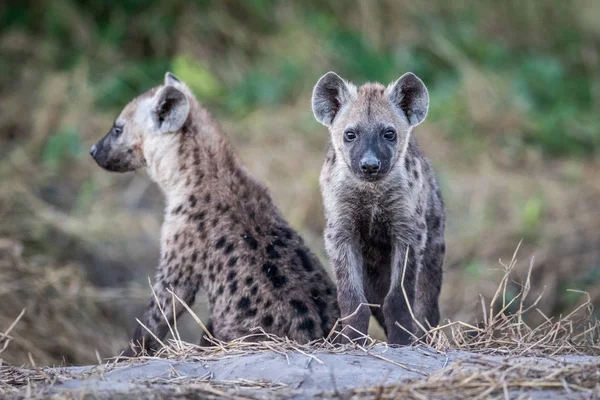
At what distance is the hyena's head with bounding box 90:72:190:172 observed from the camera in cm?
579

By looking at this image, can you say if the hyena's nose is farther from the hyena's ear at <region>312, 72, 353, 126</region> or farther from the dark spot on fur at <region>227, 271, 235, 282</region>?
the dark spot on fur at <region>227, 271, 235, 282</region>

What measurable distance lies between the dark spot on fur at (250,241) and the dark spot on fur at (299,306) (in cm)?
38

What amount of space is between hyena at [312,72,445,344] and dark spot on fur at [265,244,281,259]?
0.89 feet

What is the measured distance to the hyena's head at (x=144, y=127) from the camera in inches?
228

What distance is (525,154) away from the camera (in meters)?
10.1

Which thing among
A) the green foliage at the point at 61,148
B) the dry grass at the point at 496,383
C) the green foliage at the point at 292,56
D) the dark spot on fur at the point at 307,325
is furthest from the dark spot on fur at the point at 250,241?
the green foliage at the point at 292,56

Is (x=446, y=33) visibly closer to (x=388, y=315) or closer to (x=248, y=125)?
(x=248, y=125)

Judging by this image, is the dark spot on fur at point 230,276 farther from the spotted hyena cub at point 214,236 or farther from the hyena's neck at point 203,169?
the hyena's neck at point 203,169

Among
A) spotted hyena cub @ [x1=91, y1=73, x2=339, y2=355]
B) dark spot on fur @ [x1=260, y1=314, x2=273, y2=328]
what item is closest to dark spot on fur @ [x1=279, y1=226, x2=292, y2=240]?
spotted hyena cub @ [x1=91, y1=73, x2=339, y2=355]

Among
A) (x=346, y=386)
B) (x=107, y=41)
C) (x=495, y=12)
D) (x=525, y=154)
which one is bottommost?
(x=346, y=386)

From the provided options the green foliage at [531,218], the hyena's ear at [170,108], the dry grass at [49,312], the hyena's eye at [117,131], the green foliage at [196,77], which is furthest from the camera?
the green foliage at [196,77]

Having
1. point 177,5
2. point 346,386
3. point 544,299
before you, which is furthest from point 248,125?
point 346,386

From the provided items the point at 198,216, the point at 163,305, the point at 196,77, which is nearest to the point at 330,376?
the point at 163,305

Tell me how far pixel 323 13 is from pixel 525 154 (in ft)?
8.93
